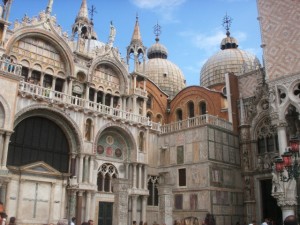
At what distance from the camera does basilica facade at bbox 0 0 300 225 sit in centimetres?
1709

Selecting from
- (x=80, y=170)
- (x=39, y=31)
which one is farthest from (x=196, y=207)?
(x=39, y=31)

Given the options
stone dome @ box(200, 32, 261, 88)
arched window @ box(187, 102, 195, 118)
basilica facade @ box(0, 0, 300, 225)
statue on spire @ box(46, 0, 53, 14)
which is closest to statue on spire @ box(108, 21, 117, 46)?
basilica facade @ box(0, 0, 300, 225)

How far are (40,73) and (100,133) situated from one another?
187 inches

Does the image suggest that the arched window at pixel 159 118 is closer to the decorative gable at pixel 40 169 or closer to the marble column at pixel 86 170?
the marble column at pixel 86 170

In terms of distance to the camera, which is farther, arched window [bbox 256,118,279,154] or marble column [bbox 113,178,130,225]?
arched window [bbox 256,118,279,154]

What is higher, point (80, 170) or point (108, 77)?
point (108, 77)

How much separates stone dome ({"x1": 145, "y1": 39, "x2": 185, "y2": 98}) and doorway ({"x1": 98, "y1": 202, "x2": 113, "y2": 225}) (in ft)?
61.6

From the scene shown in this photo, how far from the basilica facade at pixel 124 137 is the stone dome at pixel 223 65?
9840 millimetres

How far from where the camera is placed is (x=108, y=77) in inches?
918

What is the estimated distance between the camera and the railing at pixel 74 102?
695 inches

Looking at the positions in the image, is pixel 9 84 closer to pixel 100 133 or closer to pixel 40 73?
pixel 40 73

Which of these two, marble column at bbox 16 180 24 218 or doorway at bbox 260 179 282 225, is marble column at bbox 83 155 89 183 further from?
doorway at bbox 260 179 282 225

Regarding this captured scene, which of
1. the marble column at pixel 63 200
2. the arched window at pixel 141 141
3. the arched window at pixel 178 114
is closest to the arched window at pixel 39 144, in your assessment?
the marble column at pixel 63 200

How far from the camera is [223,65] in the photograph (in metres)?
35.9
